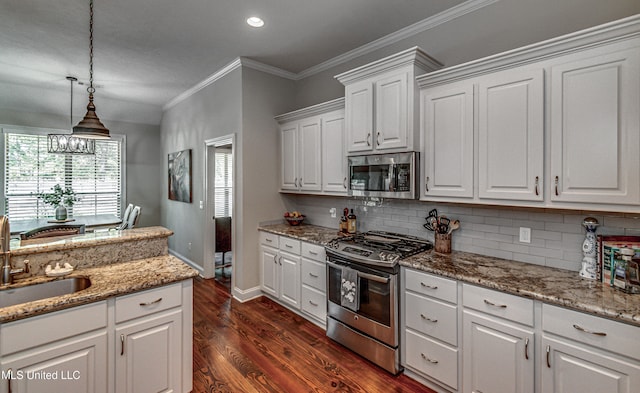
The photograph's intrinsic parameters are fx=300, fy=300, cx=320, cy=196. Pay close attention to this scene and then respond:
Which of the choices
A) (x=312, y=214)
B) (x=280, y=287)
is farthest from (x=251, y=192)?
(x=280, y=287)

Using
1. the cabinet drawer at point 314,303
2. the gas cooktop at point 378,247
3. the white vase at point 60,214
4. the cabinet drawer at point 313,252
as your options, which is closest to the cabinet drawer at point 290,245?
the cabinet drawer at point 313,252

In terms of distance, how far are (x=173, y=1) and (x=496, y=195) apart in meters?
3.02

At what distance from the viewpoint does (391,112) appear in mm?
2678

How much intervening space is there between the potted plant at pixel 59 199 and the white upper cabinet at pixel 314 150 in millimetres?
3362

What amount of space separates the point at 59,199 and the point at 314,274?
4.66 m

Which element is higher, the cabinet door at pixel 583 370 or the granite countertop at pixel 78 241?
the granite countertop at pixel 78 241

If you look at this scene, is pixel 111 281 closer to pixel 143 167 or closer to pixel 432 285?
pixel 432 285

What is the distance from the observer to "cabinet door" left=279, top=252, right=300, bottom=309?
3404 millimetres

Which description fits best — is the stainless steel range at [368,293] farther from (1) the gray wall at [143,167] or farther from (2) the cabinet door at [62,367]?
(1) the gray wall at [143,167]

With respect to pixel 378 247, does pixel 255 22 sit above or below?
above

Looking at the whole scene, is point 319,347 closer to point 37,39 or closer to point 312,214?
point 312,214

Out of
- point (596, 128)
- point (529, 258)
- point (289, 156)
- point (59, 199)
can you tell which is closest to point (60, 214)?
point (59, 199)

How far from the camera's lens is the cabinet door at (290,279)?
3404 mm

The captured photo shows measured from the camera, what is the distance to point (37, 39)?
321 cm
